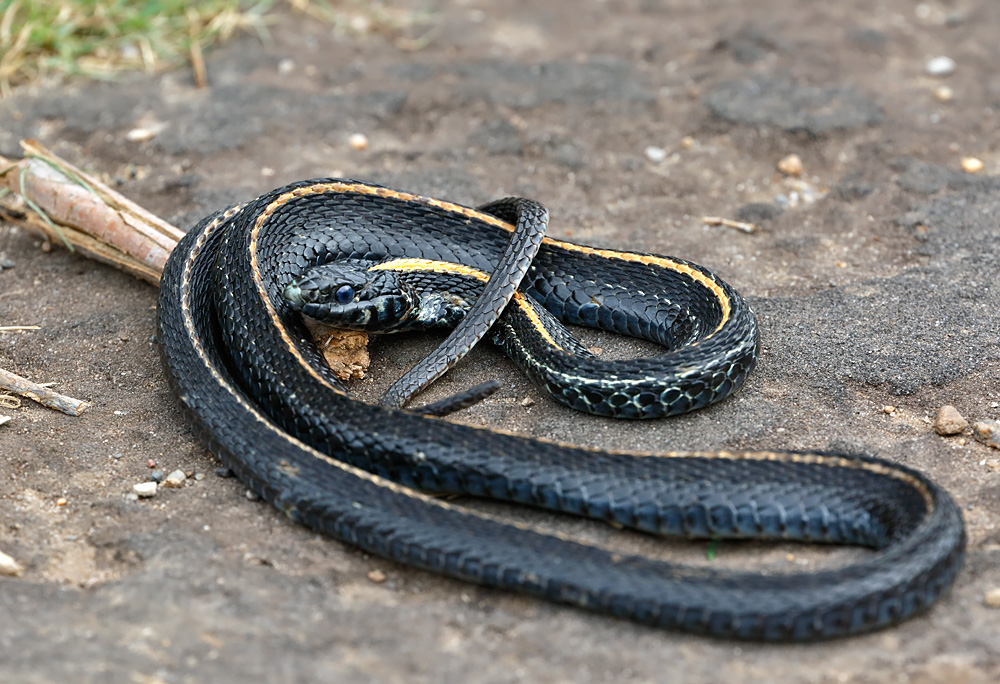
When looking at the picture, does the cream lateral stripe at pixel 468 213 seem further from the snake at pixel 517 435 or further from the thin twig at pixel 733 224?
the thin twig at pixel 733 224

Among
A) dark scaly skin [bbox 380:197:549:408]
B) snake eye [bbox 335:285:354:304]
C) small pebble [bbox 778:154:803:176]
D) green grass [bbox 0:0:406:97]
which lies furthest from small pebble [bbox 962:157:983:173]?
green grass [bbox 0:0:406:97]

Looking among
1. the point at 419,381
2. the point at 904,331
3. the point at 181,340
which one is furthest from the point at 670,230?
the point at 181,340

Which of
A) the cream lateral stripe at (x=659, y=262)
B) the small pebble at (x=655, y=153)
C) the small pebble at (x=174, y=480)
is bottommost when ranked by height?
the small pebble at (x=174, y=480)

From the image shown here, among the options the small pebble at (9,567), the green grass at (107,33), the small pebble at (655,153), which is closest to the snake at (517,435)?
the small pebble at (9,567)

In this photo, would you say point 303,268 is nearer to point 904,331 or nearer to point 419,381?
point 419,381

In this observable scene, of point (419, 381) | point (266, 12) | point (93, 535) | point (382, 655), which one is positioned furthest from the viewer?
point (266, 12)
